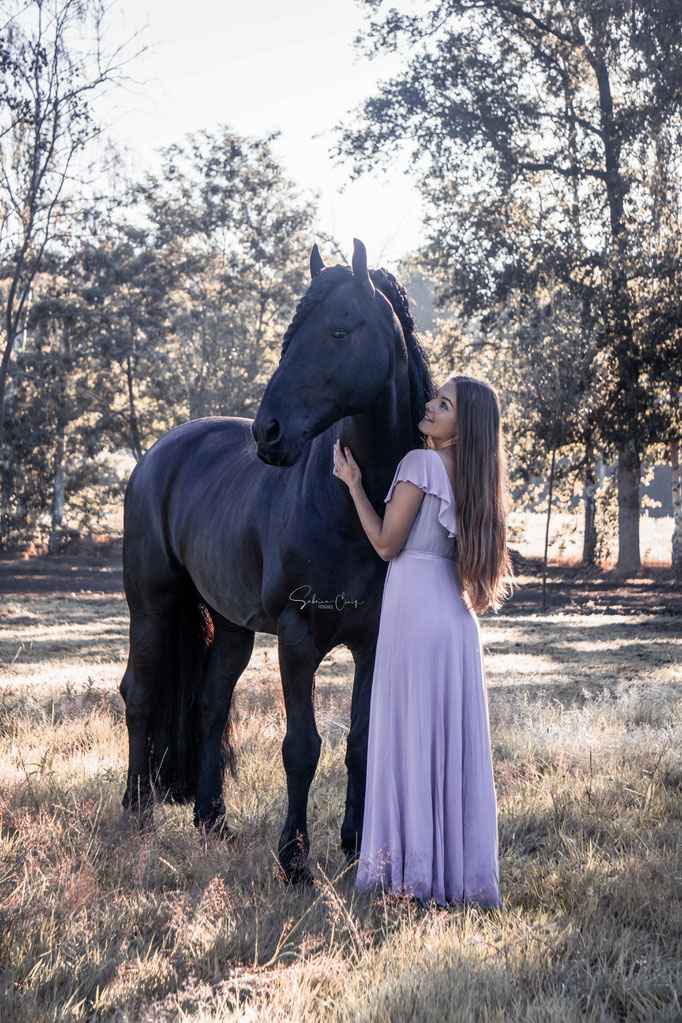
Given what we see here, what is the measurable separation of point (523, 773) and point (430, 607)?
7.36 feet

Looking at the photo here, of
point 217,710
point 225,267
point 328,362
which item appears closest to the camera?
point 328,362

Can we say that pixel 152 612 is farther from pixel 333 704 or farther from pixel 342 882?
pixel 333 704

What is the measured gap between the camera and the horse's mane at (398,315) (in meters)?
3.23

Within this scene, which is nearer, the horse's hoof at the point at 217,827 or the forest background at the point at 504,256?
the horse's hoof at the point at 217,827

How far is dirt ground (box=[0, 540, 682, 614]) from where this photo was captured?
1725 cm

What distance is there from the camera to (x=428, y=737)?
3447mm

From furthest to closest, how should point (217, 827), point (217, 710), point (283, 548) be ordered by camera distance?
point (217, 710) < point (217, 827) < point (283, 548)

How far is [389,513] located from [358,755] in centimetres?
109

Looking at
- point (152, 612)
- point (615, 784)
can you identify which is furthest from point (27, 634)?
point (615, 784)

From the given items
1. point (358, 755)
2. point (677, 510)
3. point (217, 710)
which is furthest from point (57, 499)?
point (358, 755)

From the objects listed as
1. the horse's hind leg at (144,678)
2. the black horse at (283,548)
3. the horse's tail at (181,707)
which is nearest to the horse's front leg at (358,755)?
the black horse at (283,548)

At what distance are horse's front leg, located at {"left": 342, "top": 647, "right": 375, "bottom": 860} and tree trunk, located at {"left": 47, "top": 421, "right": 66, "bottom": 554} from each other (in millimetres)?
25049

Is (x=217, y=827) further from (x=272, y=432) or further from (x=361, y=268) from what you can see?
(x=361, y=268)
